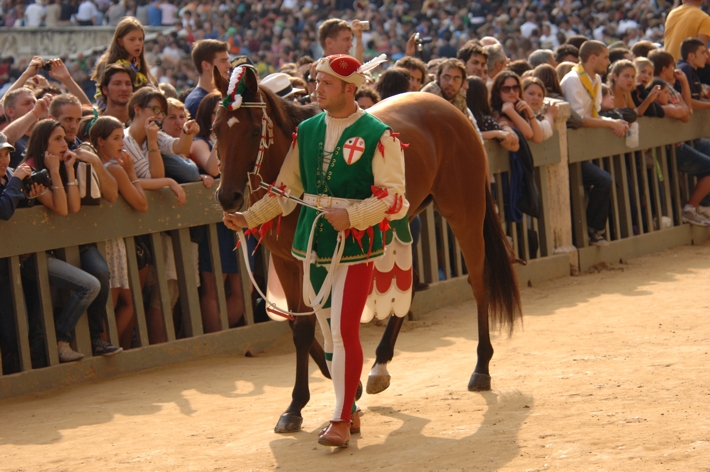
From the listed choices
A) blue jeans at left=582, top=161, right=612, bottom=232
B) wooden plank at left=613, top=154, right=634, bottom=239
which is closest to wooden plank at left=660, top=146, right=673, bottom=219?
wooden plank at left=613, top=154, right=634, bottom=239

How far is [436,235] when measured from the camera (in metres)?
8.75

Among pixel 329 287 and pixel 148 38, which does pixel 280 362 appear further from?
pixel 148 38

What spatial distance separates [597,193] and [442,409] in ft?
15.9

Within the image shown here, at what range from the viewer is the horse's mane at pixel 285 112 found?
5207 millimetres

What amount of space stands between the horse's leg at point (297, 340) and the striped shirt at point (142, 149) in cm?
191

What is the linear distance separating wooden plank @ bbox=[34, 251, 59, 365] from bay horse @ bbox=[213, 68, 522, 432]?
5.79 ft

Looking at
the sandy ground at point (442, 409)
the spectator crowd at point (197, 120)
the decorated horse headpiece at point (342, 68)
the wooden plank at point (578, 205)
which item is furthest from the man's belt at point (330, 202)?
the wooden plank at point (578, 205)

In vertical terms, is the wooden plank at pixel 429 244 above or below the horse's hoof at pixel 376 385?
above

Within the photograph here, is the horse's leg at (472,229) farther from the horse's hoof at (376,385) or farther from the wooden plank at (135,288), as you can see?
the wooden plank at (135,288)

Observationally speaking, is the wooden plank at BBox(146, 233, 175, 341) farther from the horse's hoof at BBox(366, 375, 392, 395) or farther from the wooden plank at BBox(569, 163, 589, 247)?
the wooden plank at BBox(569, 163, 589, 247)

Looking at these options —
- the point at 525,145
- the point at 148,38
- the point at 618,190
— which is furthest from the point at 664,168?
the point at 148,38

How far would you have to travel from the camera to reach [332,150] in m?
4.73

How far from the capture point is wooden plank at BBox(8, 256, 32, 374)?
6250mm

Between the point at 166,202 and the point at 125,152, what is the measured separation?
47cm
